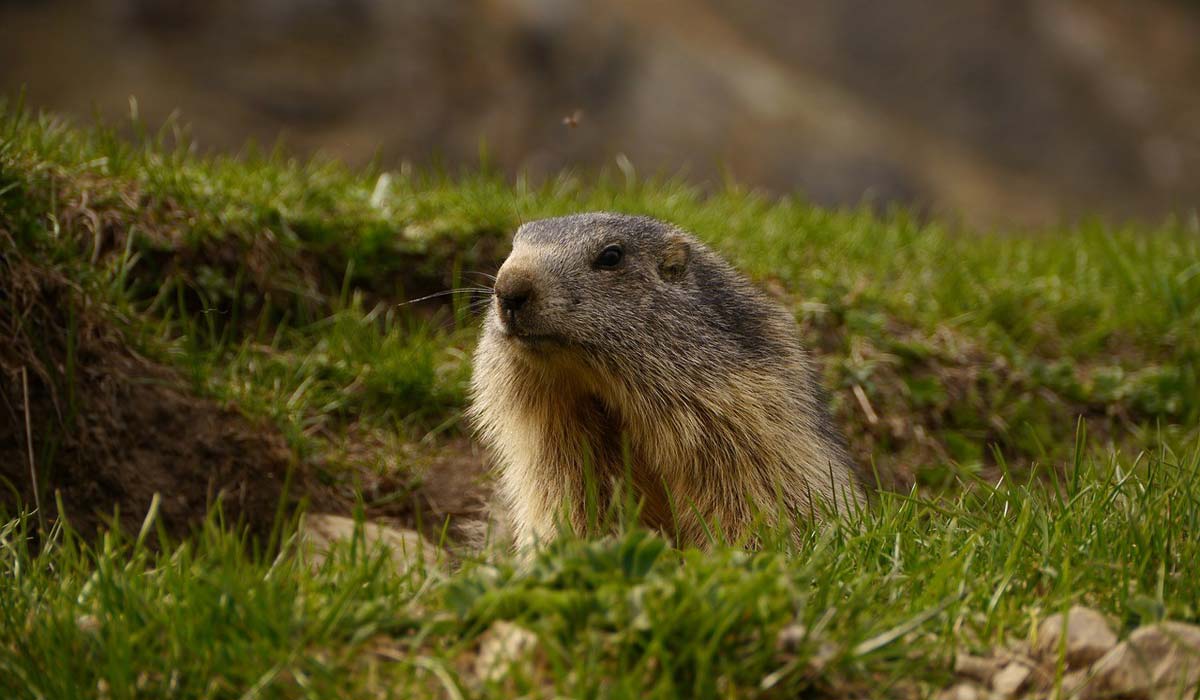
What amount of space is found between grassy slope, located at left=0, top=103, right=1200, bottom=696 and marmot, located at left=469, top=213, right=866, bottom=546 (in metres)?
0.56

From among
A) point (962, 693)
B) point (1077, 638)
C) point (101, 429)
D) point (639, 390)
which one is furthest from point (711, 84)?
point (962, 693)

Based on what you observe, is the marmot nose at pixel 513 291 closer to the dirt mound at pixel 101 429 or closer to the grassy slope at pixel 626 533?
the grassy slope at pixel 626 533

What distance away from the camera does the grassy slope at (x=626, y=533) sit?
109 inches

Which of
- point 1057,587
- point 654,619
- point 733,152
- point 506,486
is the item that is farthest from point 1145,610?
point 733,152

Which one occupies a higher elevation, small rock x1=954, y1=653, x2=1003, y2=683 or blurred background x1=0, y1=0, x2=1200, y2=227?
small rock x1=954, y1=653, x2=1003, y2=683

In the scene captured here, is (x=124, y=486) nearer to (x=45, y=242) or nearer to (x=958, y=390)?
(x=45, y=242)

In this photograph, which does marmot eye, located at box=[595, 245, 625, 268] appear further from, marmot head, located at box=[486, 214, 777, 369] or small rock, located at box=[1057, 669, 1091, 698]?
small rock, located at box=[1057, 669, 1091, 698]

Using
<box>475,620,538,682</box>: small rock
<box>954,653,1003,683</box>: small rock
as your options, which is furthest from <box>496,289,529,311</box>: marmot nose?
<box>954,653,1003,683</box>: small rock

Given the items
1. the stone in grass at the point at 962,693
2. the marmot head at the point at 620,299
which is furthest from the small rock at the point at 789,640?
the marmot head at the point at 620,299

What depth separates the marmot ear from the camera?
468 centimetres

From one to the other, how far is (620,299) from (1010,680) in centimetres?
206

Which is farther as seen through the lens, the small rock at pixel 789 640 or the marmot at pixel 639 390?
the marmot at pixel 639 390

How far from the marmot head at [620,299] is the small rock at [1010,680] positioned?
1.84 meters

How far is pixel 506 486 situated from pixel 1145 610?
2.50 metres
